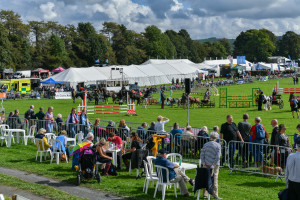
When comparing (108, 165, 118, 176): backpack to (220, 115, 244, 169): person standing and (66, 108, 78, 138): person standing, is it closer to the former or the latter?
(220, 115, 244, 169): person standing

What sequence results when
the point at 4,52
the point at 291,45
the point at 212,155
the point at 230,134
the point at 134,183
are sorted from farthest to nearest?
the point at 291,45 → the point at 4,52 → the point at 230,134 → the point at 134,183 → the point at 212,155

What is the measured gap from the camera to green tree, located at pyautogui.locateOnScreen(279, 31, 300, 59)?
154 m

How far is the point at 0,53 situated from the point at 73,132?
6254 centimetres

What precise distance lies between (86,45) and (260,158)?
90.1 m

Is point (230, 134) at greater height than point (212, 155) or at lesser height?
greater

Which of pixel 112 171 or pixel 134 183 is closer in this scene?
pixel 134 183

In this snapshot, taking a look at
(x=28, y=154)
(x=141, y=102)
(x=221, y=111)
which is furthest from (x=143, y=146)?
(x=141, y=102)

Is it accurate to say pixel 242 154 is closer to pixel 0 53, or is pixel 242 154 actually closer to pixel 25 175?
pixel 25 175

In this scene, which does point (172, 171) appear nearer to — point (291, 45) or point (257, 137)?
point (257, 137)

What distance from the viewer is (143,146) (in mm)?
11992

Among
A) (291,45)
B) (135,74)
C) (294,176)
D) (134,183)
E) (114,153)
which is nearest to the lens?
(294,176)

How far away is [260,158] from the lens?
12.1 meters

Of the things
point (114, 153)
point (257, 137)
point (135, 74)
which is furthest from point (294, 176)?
point (135, 74)

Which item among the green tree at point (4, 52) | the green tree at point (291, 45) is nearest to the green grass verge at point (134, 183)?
the green tree at point (4, 52)
